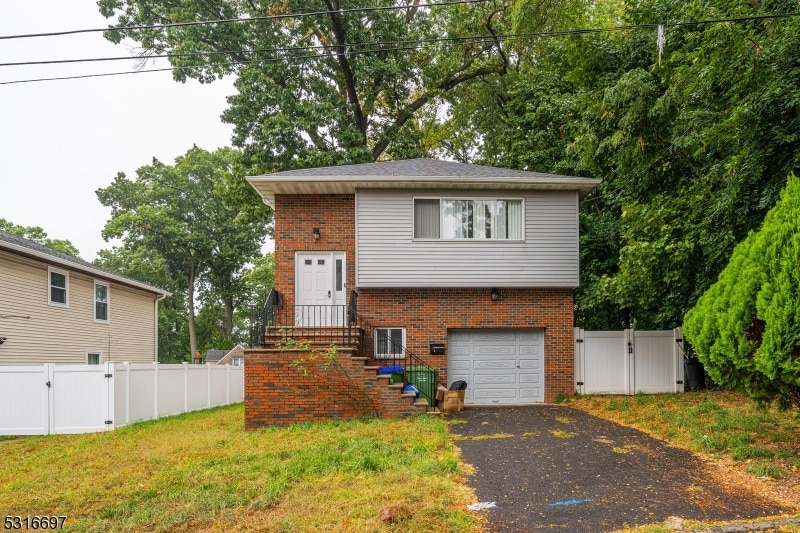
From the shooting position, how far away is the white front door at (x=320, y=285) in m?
12.4

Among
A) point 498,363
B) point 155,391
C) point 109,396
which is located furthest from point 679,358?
point 109,396

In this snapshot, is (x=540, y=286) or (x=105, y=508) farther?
(x=540, y=286)

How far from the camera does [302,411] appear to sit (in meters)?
9.88

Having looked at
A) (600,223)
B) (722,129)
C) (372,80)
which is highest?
(372,80)

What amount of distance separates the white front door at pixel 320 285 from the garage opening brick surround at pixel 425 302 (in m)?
0.16

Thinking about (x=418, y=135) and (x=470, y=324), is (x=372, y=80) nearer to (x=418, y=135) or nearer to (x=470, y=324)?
(x=418, y=135)

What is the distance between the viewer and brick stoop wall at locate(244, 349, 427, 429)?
32.3ft

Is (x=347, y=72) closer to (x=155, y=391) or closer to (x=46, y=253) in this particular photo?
(x=46, y=253)

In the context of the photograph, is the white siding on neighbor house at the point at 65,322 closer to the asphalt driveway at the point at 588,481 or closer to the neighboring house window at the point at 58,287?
the neighboring house window at the point at 58,287

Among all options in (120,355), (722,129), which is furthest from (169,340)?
(722,129)

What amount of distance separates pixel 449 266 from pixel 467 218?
122 cm

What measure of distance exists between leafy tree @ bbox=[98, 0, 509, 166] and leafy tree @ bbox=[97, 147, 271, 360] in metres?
13.8

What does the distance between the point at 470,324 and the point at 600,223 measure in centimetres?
580

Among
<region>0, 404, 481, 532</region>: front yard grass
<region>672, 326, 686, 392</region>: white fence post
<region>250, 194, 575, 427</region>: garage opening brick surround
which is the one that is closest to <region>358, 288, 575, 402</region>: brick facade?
<region>250, 194, 575, 427</region>: garage opening brick surround
